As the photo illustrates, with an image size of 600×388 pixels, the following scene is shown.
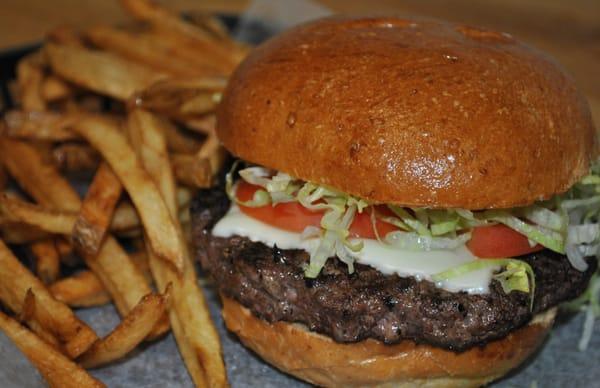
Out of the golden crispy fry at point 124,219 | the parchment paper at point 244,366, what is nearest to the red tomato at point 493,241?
the parchment paper at point 244,366

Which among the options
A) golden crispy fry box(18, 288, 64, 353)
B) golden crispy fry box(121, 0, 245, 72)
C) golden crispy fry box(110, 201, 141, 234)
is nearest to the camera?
golden crispy fry box(18, 288, 64, 353)

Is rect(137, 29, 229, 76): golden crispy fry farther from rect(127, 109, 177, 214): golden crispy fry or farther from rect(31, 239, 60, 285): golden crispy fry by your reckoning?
rect(31, 239, 60, 285): golden crispy fry

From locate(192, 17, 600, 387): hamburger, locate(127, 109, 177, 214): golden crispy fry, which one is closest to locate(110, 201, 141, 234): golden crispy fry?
locate(127, 109, 177, 214): golden crispy fry

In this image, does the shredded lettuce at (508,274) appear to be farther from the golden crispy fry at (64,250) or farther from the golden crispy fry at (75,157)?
the golden crispy fry at (75,157)

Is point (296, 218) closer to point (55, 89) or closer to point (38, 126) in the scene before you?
point (38, 126)

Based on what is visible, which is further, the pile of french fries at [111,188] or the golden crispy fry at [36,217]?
the golden crispy fry at [36,217]

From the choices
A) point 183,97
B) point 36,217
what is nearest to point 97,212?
point 36,217
